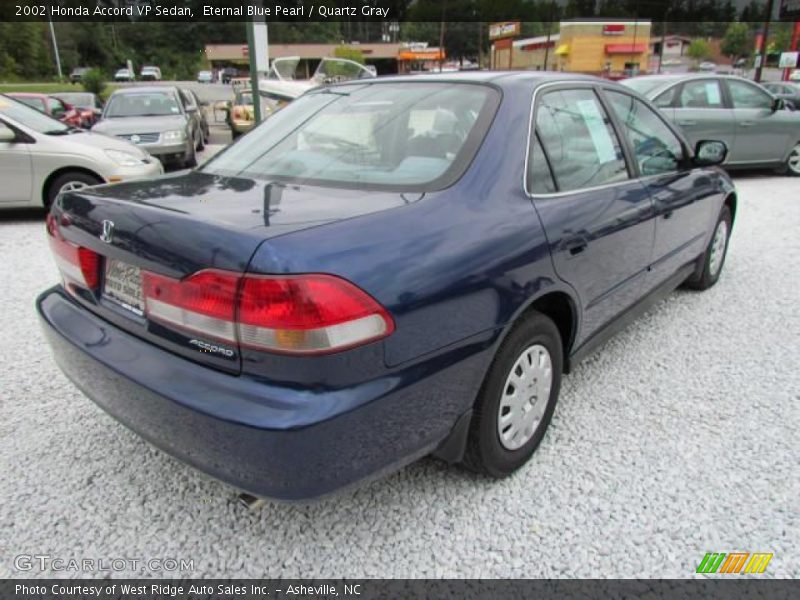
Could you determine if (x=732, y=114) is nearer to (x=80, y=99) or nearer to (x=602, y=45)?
(x=80, y=99)

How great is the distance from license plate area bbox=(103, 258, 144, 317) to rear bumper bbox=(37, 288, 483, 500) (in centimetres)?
11

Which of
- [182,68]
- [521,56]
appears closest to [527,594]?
[521,56]

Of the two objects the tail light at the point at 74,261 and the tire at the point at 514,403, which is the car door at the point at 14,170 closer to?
the tail light at the point at 74,261

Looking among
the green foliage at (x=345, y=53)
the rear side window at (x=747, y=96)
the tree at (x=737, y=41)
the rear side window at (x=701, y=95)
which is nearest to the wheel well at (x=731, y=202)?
the rear side window at (x=701, y=95)

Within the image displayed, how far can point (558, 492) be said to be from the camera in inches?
93.4

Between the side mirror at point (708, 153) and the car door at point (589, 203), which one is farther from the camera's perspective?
the side mirror at point (708, 153)

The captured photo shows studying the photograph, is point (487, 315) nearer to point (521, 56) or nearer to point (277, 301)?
point (277, 301)

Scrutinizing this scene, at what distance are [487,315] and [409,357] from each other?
392 mm

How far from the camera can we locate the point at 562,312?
102 inches

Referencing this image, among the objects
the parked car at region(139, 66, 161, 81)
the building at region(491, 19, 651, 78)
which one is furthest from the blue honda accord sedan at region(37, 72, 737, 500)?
the parked car at region(139, 66, 161, 81)

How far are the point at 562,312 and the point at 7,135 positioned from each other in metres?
6.56

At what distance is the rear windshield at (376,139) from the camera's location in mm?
2219

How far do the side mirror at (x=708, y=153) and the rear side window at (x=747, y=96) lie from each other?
6.55m

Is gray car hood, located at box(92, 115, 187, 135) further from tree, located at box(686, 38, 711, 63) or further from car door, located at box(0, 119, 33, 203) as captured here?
tree, located at box(686, 38, 711, 63)
